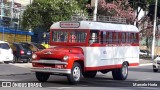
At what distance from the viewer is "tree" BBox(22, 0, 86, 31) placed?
34312 millimetres

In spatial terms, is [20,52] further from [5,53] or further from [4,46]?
[5,53]

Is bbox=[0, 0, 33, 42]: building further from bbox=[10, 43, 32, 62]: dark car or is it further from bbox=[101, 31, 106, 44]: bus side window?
bbox=[101, 31, 106, 44]: bus side window

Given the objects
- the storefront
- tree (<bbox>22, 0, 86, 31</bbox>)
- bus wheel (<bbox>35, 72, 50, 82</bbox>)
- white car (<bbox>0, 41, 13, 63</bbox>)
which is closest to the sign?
bus wheel (<bbox>35, 72, 50, 82</bbox>)

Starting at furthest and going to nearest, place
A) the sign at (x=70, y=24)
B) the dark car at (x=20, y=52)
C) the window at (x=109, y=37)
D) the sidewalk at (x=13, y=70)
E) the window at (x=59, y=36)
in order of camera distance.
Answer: the dark car at (x=20, y=52)
the sidewalk at (x=13, y=70)
the window at (x=109, y=37)
the window at (x=59, y=36)
the sign at (x=70, y=24)

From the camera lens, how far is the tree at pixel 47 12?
34312 mm

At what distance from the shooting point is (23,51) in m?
29.3

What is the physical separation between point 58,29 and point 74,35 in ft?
2.86

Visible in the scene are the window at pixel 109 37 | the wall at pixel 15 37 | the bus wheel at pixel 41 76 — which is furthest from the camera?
the wall at pixel 15 37

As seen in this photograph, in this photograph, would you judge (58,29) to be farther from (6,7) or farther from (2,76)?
(6,7)

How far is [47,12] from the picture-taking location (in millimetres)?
34969

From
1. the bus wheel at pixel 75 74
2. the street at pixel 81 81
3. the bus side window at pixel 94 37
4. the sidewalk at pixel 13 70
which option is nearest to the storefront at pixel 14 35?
the sidewalk at pixel 13 70

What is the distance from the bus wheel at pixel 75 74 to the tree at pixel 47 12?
1767cm

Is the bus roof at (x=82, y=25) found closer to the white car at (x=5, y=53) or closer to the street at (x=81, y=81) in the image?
the street at (x=81, y=81)

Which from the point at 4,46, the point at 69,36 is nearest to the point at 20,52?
the point at 4,46
